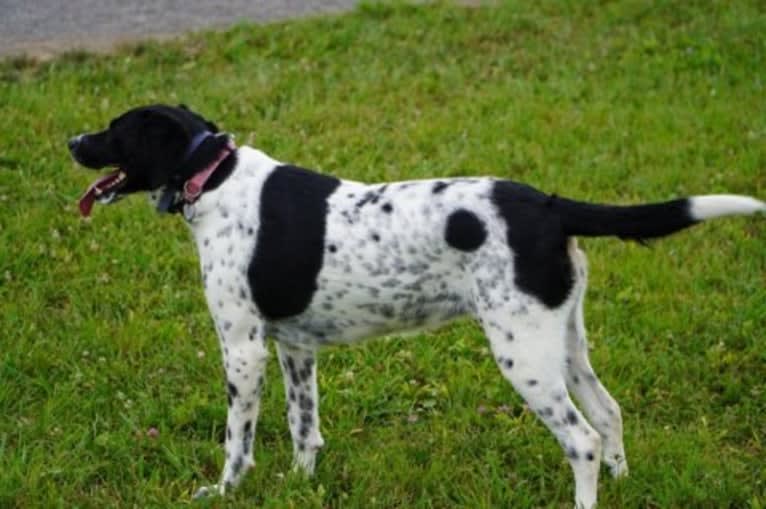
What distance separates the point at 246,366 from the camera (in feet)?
14.6

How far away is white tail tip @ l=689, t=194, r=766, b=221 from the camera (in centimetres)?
387

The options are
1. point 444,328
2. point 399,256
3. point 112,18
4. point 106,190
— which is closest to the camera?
point 399,256

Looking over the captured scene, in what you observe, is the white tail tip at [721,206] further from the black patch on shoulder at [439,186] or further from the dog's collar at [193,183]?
the dog's collar at [193,183]

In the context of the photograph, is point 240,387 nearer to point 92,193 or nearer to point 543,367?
A: point 92,193

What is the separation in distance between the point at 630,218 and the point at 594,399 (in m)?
0.84

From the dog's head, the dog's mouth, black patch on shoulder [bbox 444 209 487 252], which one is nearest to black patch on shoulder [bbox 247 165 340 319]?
the dog's head

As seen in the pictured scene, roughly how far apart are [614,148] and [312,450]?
4043mm

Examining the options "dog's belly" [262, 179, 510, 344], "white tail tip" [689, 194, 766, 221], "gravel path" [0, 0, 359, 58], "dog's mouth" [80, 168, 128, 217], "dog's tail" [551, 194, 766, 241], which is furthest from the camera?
"gravel path" [0, 0, 359, 58]

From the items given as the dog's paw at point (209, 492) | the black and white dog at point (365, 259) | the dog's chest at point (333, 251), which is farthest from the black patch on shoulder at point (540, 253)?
the dog's paw at point (209, 492)

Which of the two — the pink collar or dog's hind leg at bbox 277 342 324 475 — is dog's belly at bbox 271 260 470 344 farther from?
the pink collar

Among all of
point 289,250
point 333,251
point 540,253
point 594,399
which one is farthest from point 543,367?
point 289,250

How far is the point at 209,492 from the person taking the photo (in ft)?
14.7

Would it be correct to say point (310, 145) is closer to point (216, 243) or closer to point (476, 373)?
point (476, 373)

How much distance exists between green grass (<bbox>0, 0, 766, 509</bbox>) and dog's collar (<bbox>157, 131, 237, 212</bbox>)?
1031 mm
